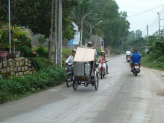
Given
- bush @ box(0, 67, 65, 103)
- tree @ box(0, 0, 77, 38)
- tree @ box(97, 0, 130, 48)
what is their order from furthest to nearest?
tree @ box(97, 0, 130, 48) → tree @ box(0, 0, 77, 38) → bush @ box(0, 67, 65, 103)

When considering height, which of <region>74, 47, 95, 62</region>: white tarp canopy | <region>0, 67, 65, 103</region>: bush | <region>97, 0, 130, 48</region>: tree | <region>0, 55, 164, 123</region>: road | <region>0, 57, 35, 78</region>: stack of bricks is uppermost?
<region>97, 0, 130, 48</region>: tree

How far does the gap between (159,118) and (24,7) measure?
496 inches

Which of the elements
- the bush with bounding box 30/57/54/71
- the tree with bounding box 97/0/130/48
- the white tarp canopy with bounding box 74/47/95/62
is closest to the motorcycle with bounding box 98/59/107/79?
the bush with bounding box 30/57/54/71

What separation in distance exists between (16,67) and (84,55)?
3.51m

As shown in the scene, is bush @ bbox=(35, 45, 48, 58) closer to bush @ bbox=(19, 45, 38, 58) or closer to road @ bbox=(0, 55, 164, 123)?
bush @ bbox=(19, 45, 38, 58)

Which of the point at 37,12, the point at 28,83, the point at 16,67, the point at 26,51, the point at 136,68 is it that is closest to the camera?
the point at 28,83

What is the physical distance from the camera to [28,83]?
396 inches

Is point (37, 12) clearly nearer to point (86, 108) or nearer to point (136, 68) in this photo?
point (136, 68)

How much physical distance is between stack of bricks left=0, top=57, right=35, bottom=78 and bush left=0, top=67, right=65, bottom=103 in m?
0.58

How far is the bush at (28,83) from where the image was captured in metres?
8.87

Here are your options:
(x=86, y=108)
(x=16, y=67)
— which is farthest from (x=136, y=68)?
(x=86, y=108)

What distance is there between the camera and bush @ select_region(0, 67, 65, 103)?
29.1ft

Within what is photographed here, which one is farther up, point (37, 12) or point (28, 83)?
point (37, 12)

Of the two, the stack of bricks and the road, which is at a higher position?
the stack of bricks
